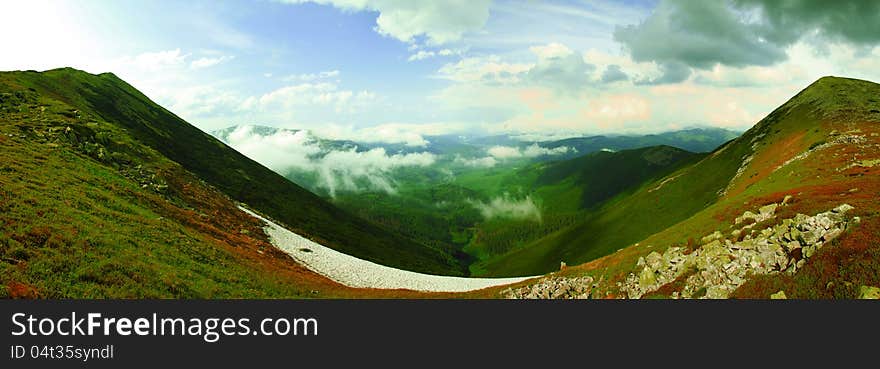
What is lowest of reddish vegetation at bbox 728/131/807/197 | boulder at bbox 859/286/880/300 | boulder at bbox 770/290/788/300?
boulder at bbox 770/290/788/300

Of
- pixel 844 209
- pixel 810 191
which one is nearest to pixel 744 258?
pixel 844 209

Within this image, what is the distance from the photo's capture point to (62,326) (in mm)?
12352

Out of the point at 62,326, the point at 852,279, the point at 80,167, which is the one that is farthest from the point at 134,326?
the point at 80,167

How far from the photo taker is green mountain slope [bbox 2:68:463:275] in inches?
4975

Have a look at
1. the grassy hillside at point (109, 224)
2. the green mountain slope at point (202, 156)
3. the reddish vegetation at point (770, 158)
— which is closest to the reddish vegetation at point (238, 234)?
the grassy hillside at point (109, 224)

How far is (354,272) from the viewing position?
62.2 m

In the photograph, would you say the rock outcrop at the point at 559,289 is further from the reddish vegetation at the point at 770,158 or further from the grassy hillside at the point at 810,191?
the reddish vegetation at the point at 770,158

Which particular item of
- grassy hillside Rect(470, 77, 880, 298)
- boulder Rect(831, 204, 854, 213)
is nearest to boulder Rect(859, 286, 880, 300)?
grassy hillside Rect(470, 77, 880, 298)

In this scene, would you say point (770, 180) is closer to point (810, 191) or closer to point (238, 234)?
point (810, 191)

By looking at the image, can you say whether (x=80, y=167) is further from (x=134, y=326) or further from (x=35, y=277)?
(x=134, y=326)

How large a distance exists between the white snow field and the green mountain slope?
207 feet

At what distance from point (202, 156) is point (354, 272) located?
135841 millimetres

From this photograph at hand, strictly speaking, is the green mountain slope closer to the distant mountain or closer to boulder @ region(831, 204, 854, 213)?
the distant mountain

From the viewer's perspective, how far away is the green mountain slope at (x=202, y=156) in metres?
126
